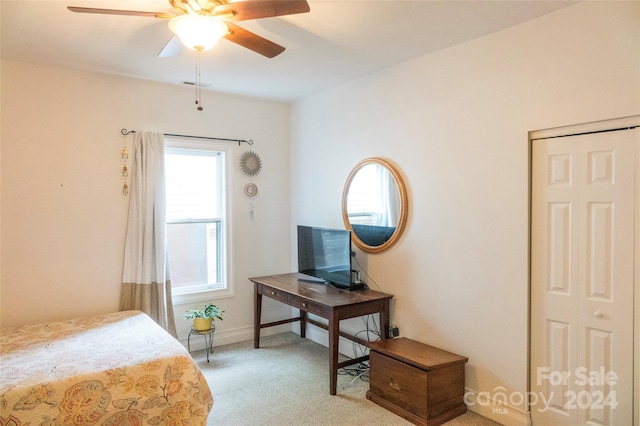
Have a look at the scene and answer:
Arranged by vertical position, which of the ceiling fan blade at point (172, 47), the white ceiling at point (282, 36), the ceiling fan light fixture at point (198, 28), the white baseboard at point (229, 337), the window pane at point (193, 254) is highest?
the white ceiling at point (282, 36)

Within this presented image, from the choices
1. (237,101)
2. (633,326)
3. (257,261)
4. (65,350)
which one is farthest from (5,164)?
(633,326)

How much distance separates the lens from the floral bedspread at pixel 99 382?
2.05m

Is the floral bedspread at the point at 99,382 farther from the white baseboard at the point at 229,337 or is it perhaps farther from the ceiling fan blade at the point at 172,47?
the ceiling fan blade at the point at 172,47

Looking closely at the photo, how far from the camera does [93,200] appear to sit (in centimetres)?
353

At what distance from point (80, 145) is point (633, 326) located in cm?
414

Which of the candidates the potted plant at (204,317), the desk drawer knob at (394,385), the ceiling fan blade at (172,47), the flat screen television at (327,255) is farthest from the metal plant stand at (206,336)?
the ceiling fan blade at (172,47)

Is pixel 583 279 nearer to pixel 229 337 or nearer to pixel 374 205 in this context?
pixel 374 205

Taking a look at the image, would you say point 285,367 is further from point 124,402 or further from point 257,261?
point 124,402

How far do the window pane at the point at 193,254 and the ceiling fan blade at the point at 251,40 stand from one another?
2269 mm

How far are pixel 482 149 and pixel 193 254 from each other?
292cm

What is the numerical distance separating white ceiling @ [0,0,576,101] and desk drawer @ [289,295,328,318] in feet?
6.46

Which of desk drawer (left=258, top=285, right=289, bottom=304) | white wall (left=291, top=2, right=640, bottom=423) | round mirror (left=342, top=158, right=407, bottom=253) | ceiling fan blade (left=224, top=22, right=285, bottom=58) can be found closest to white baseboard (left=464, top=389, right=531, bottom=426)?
white wall (left=291, top=2, right=640, bottom=423)

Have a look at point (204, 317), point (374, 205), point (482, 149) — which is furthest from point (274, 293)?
point (482, 149)

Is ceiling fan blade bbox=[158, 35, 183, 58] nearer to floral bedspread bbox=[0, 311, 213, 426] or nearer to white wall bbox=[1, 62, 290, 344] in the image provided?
white wall bbox=[1, 62, 290, 344]
